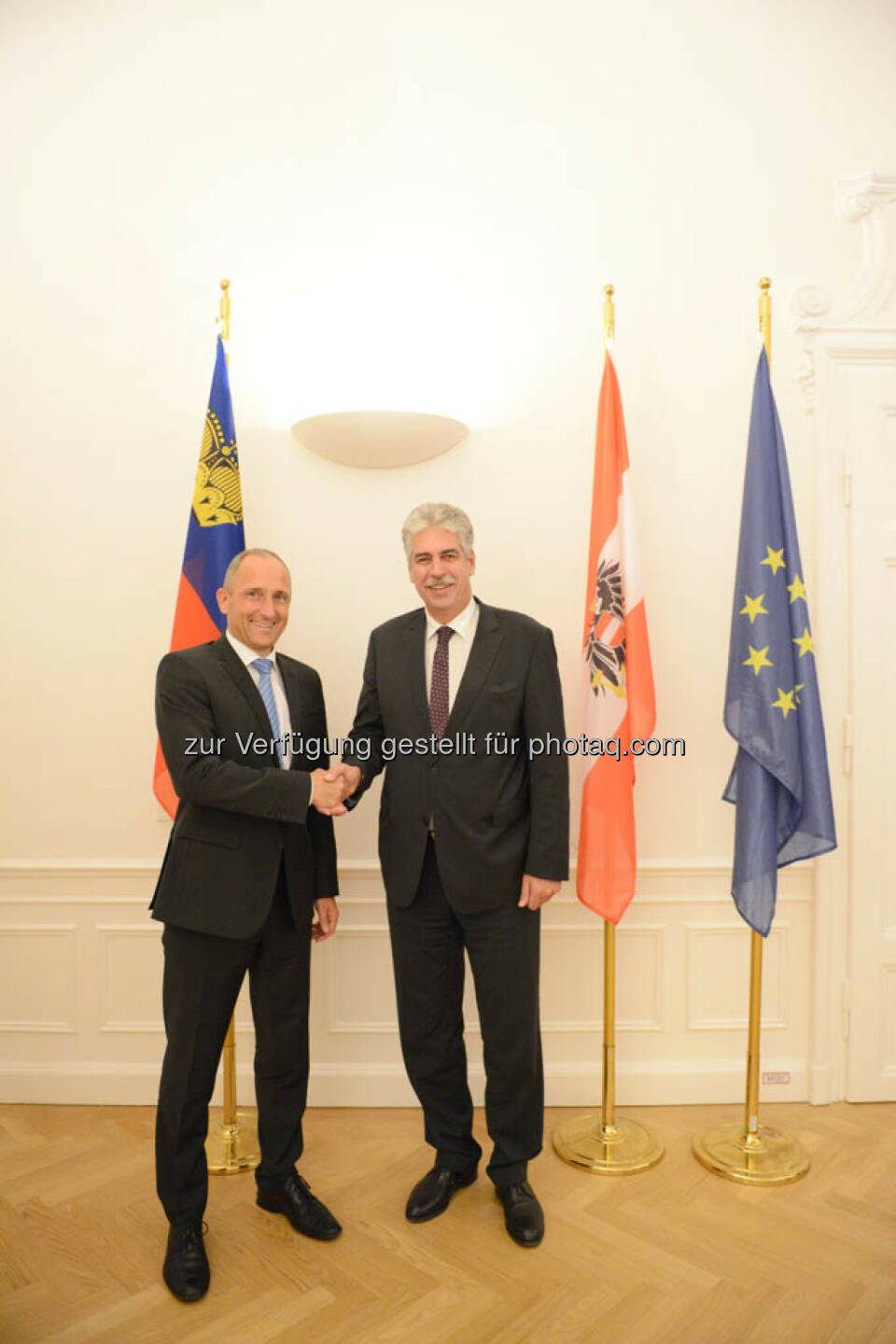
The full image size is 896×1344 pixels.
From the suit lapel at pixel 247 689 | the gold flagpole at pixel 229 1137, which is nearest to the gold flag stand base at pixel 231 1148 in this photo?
the gold flagpole at pixel 229 1137

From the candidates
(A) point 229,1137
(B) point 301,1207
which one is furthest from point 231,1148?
(B) point 301,1207

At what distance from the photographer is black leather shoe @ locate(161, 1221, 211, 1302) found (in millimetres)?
2068

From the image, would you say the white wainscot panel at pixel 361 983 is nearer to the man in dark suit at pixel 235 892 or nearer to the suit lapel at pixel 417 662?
the man in dark suit at pixel 235 892

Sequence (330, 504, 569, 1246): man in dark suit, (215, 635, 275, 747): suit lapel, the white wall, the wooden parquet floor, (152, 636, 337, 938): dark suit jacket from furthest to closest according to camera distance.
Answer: the white wall, (330, 504, 569, 1246): man in dark suit, (215, 635, 275, 747): suit lapel, (152, 636, 337, 938): dark suit jacket, the wooden parquet floor

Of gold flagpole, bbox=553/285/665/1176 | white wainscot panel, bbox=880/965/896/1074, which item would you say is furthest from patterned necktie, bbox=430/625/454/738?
white wainscot panel, bbox=880/965/896/1074

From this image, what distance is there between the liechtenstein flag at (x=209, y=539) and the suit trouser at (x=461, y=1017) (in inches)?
36.1

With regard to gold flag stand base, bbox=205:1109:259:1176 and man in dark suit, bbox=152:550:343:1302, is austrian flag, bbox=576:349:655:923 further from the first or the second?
gold flag stand base, bbox=205:1109:259:1176

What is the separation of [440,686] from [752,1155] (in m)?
1.76

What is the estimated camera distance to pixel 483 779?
233 centimetres

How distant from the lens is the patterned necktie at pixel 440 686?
240cm

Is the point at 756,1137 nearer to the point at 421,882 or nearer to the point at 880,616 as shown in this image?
the point at 421,882

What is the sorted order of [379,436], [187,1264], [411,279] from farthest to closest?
[411,279], [379,436], [187,1264]

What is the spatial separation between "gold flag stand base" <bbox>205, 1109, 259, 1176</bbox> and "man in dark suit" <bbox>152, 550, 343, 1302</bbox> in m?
0.33

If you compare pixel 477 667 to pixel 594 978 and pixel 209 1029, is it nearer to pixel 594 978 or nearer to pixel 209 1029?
pixel 209 1029
